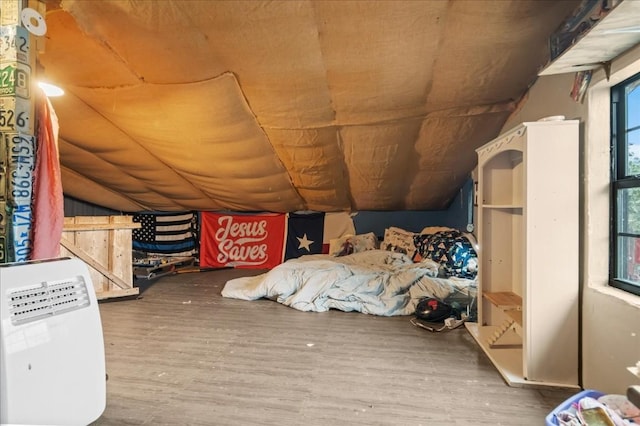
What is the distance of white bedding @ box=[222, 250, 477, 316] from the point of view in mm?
2996

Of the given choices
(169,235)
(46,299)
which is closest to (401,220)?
(169,235)

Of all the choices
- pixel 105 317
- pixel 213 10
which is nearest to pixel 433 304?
pixel 213 10

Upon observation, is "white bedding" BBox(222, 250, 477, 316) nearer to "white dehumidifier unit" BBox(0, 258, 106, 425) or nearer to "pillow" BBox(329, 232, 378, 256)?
"pillow" BBox(329, 232, 378, 256)

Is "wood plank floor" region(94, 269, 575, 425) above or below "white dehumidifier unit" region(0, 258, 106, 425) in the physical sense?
below

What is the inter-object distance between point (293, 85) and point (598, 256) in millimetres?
2259

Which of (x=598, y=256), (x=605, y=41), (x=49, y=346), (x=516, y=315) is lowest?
(x=516, y=315)

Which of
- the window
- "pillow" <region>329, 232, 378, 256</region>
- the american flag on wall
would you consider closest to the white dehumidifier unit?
the window

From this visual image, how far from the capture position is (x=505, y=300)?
209 cm

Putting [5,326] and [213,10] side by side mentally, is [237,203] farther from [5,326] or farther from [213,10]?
[5,326]

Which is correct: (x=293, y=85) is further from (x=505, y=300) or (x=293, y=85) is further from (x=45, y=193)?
(x=505, y=300)

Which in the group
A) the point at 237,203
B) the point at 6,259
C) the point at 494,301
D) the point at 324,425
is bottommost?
the point at 324,425

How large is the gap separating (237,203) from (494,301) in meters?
4.12

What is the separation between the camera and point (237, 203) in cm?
523

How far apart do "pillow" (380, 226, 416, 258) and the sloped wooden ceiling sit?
2.34ft
